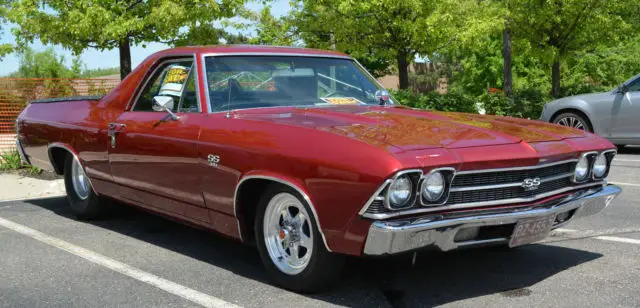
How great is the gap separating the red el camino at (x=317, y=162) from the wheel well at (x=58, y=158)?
76 cm

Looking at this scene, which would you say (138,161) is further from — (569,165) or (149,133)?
(569,165)

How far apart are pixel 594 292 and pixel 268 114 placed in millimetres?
2256

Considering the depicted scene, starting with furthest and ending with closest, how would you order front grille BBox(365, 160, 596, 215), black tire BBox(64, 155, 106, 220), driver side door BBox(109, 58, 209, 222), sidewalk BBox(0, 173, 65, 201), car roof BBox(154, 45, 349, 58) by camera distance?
sidewalk BBox(0, 173, 65, 201), black tire BBox(64, 155, 106, 220), car roof BBox(154, 45, 349, 58), driver side door BBox(109, 58, 209, 222), front grille BBox(365, 160, 596, 215)

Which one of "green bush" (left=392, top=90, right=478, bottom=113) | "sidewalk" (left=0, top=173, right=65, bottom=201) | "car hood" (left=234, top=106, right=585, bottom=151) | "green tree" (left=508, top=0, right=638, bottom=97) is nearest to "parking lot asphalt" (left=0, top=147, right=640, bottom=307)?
"car hood" (left=234, top=106, right=585, bottom=151)

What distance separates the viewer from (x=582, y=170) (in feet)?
14.8

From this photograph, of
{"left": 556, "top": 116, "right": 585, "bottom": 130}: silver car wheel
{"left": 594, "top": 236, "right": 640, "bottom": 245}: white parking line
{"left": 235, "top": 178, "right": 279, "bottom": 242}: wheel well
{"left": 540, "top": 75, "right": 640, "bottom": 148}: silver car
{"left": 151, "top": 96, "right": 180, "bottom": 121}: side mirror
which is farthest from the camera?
{"left": 556, "top": 116, "right": 585, "bottom": 130}: silver car wheel

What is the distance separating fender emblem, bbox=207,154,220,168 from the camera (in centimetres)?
452

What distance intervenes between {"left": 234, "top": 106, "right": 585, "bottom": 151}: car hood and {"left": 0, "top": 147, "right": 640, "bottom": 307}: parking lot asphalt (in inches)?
34.9

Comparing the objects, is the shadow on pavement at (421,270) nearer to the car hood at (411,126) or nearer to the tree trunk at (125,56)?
the car hood at (411,126)

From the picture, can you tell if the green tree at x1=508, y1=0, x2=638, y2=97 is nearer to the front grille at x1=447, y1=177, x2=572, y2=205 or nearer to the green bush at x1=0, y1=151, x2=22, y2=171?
the green bush at x1=0, y1=151, x2=22, y2=171

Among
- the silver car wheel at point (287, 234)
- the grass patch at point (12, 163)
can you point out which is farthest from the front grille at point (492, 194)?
the grass patch at point (12, 163)

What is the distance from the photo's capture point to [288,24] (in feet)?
76.1

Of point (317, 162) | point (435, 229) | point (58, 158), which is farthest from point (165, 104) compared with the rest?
point (58, 158)

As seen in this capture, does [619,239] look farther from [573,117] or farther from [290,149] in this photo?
[573,117]
